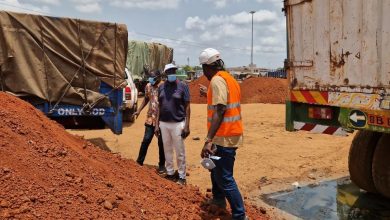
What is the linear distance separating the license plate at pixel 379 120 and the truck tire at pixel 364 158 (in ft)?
4.96

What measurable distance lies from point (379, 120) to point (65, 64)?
209 inches

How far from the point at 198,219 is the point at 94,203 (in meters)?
1.12

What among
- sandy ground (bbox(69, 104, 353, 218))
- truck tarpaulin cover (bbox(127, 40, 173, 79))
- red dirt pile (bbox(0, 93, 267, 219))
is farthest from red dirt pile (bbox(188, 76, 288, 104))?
red dirt pile (bbox(0, 93, 267, 219))

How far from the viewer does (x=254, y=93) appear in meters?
24.7

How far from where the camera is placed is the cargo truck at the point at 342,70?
4.27 m

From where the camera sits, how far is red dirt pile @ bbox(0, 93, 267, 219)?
367 centimetres

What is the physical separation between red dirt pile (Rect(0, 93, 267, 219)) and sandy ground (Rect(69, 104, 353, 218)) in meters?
1.40

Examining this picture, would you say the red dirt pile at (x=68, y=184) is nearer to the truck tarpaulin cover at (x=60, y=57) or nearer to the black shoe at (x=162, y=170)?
the black shoe at (x=162, y=170)

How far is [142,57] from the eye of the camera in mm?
23688

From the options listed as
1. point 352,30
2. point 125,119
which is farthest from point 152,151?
point 352,30

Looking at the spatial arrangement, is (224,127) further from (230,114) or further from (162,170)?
(162,170)

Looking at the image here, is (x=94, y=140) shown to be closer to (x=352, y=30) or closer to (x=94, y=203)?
(x=94, y=203)

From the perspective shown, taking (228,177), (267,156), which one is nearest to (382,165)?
(228,177)

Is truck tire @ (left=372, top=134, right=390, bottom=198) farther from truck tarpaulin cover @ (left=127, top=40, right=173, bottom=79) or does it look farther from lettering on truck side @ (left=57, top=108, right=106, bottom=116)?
truck tarpaulin cover @ (left=127, top=40, right=173, bottom=79)
